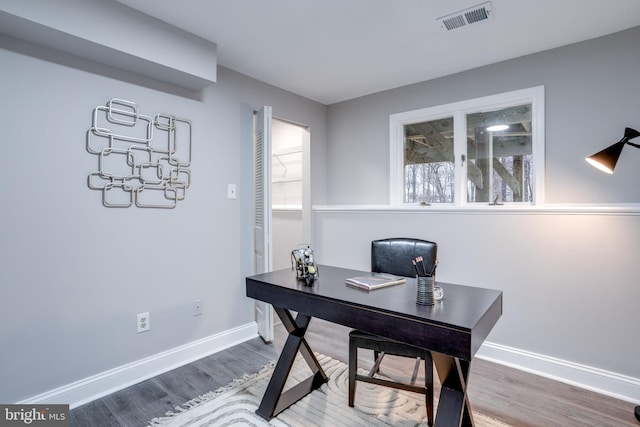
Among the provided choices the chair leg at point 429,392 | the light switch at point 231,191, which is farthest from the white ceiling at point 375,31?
the chair leg at point 429,392

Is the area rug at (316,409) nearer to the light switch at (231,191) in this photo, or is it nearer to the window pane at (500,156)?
the light switch at (231,191)

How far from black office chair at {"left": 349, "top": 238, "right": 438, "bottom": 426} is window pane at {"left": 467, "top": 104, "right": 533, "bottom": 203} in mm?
840

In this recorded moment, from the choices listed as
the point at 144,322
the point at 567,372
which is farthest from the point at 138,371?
the point at 567,372

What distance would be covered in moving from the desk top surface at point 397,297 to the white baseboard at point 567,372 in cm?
119

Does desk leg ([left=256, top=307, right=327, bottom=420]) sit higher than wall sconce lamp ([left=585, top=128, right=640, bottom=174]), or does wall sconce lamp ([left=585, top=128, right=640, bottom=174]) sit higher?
wall sconce lamp ([left=585, top=128, right=640, bottom=174])

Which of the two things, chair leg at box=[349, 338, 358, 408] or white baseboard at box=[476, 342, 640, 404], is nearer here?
chair leg at box=[349, 338, 358, 408]

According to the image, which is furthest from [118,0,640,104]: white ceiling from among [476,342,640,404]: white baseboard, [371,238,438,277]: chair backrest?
[476,342,640,404]: white baseboard

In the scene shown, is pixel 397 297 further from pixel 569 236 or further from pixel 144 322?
pixel 144 322

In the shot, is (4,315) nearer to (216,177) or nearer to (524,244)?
(216,177)

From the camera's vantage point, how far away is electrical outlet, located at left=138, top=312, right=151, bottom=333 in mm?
2295

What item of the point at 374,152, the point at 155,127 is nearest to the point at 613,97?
the point at 374,152

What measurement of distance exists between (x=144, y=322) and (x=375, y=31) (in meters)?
2.55

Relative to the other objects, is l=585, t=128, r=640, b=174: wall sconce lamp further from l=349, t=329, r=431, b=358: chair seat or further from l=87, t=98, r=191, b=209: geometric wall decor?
l=87, t=98, r=191, b=209: geometric wall decor

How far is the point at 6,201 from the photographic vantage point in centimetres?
179
